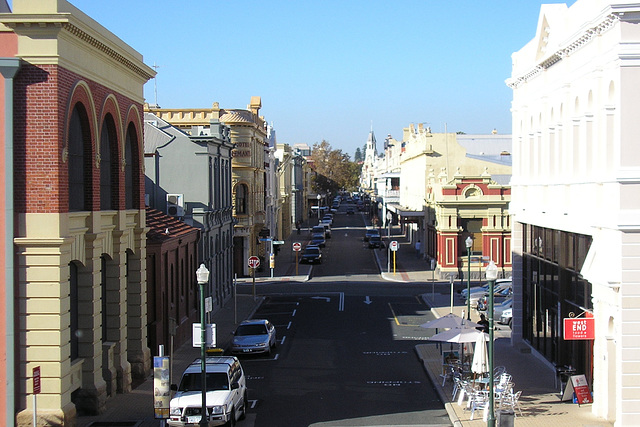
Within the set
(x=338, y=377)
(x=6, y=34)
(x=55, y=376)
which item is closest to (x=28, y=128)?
(x=6, y=34)

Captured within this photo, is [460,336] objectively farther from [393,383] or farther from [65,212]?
[65,212]

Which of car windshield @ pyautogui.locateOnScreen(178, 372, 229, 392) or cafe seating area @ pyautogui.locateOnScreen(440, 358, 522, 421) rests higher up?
car windshield @ pyautogui.locateOnScreen(178, 372, 229, 392)

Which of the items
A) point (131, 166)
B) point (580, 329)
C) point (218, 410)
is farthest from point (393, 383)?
point (131, 166)

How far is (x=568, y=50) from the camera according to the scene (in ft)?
75.2

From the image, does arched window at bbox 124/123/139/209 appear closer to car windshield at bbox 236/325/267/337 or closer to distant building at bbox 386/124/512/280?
car windshield at bbox 236/325/267/337

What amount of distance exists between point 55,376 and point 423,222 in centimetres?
5593

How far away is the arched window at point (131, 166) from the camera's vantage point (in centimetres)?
2625

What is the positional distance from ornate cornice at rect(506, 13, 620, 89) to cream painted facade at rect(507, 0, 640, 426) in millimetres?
36

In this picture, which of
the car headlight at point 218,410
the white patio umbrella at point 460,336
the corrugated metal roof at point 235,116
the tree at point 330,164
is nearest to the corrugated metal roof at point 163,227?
the white patio umbrella at point 460,336

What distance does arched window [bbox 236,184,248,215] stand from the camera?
58.3 metres

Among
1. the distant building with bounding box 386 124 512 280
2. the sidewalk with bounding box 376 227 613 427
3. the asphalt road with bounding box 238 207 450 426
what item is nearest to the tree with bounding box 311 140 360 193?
Result: the distant building with bounding box 386 124 512 280

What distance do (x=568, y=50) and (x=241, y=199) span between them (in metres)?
38.0

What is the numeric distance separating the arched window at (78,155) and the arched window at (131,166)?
4.30 meters

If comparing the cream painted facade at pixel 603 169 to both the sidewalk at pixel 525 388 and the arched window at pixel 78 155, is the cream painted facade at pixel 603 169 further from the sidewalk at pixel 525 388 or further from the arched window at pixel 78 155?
the arched window at pixel 78 155
